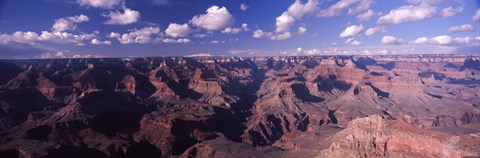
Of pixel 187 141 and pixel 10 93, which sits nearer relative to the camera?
pixel 187 141

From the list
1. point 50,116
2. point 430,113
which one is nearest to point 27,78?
point 50,116

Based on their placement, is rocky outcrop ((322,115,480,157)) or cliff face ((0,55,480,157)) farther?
cliff face ((0,55,480,157))

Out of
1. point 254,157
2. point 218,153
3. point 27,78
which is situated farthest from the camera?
point 27,78

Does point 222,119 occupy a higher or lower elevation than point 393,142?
lower

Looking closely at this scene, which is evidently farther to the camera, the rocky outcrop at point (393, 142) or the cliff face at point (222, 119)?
the cliff face at point (222, 119)

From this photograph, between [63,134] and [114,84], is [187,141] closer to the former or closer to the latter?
[63,134]

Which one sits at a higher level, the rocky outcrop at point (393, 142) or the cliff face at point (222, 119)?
the rocky outcrop at point (393, 142)

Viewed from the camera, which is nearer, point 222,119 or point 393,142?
point 393,142

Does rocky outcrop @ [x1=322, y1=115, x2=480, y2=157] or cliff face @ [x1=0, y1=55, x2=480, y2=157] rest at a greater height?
rocky outcrop @ [x1=322, y1=115, x2=480, y2=157]
